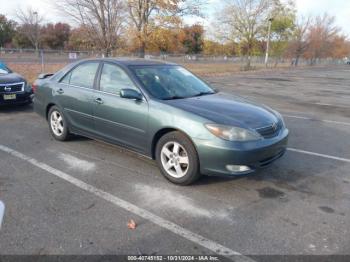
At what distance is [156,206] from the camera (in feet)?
11.6

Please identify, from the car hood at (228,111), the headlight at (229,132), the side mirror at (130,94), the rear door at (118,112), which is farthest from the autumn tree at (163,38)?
the headlight at (229,132)

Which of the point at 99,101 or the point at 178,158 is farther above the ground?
the point at 99,101

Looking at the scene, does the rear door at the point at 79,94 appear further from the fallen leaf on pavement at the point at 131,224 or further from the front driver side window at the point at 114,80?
the fallen leaf on pavement at the point at 131,224

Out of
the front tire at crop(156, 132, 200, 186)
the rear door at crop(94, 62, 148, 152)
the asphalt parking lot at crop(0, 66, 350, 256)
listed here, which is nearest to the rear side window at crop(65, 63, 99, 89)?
the rear door at crop(94, 62, 148, 152)

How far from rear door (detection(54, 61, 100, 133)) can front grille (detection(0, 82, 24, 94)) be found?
125 inches

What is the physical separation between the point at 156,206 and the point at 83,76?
2.74 m

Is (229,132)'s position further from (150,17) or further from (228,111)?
(150,17)

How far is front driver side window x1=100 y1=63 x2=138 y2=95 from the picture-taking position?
4551 millimetres

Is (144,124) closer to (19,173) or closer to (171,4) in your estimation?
(19,173)

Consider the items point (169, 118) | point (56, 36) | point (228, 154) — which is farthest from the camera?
point (56, 36)

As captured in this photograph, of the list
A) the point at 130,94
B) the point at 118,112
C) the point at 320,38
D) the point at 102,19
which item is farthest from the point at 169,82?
the point at 320,38

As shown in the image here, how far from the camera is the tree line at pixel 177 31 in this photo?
648 inches

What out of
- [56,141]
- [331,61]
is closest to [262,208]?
[56,141]

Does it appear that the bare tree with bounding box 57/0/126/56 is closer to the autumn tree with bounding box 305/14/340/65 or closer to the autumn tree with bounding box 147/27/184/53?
the autumn tree with bounding box 147/27/184/53
